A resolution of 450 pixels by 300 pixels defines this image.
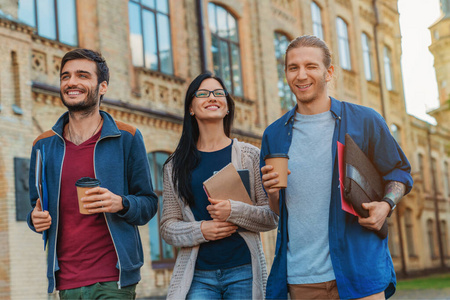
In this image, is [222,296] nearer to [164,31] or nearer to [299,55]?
[299,55]

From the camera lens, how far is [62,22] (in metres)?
12.8

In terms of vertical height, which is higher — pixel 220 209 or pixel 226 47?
pixel 226 47

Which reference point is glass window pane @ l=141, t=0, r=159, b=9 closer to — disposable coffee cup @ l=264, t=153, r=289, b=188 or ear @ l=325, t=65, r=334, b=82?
ear @ l=325, t=65, r=334, b=82

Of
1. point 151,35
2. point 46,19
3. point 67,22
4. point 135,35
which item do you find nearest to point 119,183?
point 46,19

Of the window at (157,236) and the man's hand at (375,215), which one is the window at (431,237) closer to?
the window at (157,236)

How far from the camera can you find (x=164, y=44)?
15641mm

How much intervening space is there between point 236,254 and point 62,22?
9923 millimetres

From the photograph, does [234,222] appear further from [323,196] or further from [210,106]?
[210,106]

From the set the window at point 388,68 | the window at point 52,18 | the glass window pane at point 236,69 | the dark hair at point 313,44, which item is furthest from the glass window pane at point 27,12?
the window at point 388,68

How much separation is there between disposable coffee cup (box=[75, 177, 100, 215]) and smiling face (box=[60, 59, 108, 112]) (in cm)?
60

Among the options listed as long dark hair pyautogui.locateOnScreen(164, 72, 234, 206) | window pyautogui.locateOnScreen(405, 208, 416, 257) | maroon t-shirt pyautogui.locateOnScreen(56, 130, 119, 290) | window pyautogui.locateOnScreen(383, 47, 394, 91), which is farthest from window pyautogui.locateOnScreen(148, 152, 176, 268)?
window pyautogui.locateOnScreen(383, 47, 394, 91)

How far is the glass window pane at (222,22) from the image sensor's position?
1786 centimetres

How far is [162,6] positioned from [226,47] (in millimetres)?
2930

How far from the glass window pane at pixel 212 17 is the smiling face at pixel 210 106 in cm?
1332
